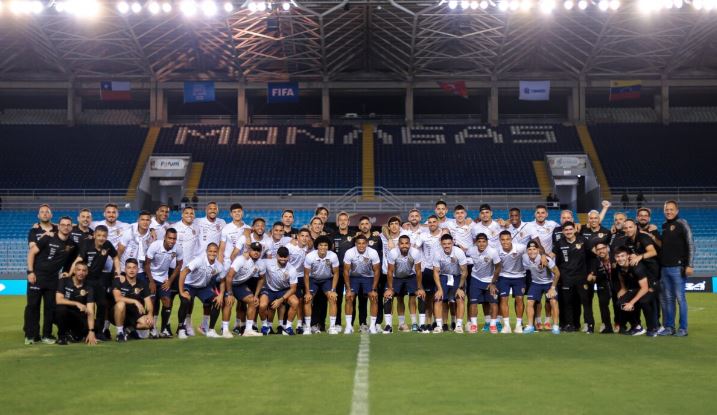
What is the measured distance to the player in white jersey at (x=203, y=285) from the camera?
1334 cm

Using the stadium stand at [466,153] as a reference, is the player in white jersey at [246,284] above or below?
below

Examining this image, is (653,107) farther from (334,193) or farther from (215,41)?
(215,41)

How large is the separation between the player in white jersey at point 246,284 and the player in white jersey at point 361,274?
4.79 ft

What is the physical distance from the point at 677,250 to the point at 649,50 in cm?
3702

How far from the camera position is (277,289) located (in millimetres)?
13914

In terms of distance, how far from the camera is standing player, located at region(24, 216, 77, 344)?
12344 mm

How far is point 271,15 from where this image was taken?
39781 millimetres

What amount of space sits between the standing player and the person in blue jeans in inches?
363

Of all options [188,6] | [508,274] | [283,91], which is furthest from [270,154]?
[508,274]

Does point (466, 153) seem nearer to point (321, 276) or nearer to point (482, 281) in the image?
point (482, 281)

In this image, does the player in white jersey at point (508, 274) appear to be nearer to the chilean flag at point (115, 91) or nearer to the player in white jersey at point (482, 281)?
the player in white jersey at point (482, 281)

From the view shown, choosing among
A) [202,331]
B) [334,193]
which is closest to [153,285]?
[202,331]

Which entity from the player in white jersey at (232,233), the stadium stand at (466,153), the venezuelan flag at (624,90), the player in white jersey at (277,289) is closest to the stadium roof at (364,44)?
the venezuelan flag at (624,90)

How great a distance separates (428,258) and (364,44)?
32.9 metres
